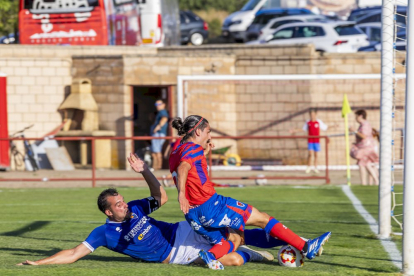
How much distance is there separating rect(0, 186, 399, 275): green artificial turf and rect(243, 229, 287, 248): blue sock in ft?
0.71

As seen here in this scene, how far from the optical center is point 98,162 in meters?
22.6

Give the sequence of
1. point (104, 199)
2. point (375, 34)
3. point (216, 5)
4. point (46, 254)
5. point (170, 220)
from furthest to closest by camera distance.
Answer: point (216, 5)
point (375, 34)
point (170, 220)
point (46, 254)
point (104, 199)

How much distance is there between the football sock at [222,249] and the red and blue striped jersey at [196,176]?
513 millimetres

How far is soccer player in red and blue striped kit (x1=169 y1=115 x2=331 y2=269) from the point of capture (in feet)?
23.6

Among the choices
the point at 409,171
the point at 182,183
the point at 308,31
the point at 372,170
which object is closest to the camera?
the point at 182,183

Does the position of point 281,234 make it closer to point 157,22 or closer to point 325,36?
point 157,22

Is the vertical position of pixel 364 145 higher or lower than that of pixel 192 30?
lower

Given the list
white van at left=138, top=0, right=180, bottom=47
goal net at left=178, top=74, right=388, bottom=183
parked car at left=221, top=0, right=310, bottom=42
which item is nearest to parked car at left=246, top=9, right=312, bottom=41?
parked car at left=221, top=0, right=310, bottom=42

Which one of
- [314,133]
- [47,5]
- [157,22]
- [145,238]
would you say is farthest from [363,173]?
[47,5]

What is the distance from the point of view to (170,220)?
1162 centimetres

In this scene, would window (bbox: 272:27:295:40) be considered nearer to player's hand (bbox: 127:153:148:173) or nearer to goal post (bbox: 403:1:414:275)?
goal post (bbox: 403:1:414:275)

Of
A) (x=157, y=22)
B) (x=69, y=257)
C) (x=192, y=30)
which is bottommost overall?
(x=69, y=257)

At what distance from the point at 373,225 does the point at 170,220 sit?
3066mm

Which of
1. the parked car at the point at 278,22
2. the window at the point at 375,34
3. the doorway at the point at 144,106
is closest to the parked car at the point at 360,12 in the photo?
the parked car at the point at 278,22
